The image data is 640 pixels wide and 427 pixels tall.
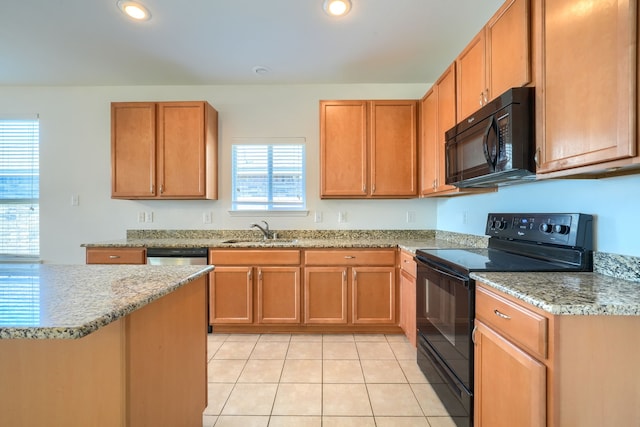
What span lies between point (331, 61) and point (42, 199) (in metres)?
3.57

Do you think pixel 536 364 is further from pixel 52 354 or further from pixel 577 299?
pixel 52 354

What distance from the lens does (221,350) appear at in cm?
243

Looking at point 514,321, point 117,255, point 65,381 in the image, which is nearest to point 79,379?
point 65,381

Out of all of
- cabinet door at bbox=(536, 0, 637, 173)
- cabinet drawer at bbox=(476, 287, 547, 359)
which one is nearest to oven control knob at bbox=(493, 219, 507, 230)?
cabinet door at bbox=(536, 0, 637, 173)

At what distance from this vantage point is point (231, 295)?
2.69 metres

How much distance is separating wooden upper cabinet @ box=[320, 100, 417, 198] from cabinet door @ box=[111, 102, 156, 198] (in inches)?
69.3

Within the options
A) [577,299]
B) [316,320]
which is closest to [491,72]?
[577,299]

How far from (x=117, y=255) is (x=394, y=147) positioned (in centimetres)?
291

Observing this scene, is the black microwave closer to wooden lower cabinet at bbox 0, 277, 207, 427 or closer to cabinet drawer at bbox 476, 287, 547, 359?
cabinet drawer at bbox 476, 287, 547, 359

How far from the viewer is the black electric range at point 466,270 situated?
4.56ft

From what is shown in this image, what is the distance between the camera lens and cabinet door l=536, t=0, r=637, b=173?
941 millimetres

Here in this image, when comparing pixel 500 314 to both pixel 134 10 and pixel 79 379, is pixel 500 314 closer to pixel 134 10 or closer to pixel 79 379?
pixel 79 379

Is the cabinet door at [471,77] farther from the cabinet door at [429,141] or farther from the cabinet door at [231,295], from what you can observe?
the cabinet door at [231,295]

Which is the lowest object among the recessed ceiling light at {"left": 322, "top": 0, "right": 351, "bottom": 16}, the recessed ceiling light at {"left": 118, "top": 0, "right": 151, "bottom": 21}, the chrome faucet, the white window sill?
the chrome faucet
